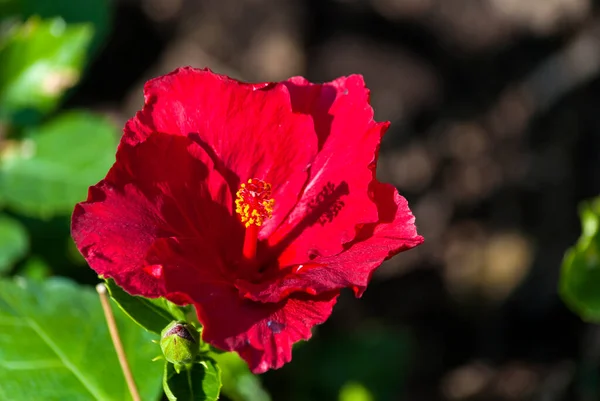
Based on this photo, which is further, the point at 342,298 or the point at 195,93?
the point at 342,298

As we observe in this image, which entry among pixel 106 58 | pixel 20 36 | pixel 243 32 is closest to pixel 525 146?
pixel 243 32

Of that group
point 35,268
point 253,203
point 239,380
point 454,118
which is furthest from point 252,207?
point 454,118

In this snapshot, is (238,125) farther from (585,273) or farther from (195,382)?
(585,273)

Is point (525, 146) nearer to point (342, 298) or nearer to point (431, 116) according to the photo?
point (431, 116)

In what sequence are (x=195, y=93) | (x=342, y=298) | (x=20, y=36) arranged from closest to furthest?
(x=195, y=93) < (x=20, y=36) < (x=342, y=298)

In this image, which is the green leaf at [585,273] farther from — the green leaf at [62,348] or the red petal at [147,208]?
the green leaf at [62,348]

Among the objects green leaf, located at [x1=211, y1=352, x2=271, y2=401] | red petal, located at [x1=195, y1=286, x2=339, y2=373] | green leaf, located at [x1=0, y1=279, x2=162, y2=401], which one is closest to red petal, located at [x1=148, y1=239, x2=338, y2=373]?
red petal, located at [x1=195, y1=286, x2=339, y2=373]
